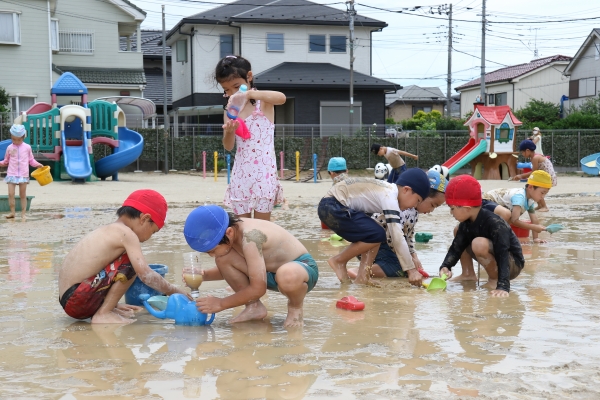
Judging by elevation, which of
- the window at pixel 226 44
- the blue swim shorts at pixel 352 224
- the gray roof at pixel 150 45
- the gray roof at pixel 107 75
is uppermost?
the gray roof at pixel 150 45

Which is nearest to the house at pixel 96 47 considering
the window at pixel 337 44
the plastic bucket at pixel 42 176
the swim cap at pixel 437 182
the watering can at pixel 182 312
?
the window at pixel 337 44

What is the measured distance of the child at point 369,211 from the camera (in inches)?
217

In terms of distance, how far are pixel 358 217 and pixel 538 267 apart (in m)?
1.99

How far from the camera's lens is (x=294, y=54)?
37750 millimetres

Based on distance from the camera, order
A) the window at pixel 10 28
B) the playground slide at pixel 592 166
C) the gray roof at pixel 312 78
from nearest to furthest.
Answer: the playground slide at pixel 592 166
the window at pixel 10 28
the gray roof at pixel 312 78

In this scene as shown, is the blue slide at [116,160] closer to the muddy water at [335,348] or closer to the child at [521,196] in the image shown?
the muddy water at [335,348]

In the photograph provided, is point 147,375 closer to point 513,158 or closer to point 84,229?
point 84,229

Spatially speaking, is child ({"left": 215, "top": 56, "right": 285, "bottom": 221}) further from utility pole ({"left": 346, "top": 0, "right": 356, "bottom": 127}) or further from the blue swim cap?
utility pole ({"left": 346, "top": 0, "right": 356, "bottom": 127})

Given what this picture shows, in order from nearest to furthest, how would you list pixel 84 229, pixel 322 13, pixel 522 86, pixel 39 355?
pixel 39 355 < pixel 84 229 < pixel 322 13 < pixel 522 86

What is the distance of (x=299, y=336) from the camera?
409cm

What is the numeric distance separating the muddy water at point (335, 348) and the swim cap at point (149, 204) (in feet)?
2.16

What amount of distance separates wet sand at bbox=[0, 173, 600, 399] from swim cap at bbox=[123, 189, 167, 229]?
2.16 feet

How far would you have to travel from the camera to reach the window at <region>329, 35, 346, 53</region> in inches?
1497

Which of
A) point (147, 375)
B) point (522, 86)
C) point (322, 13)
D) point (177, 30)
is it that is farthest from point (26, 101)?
point (522, 86)
